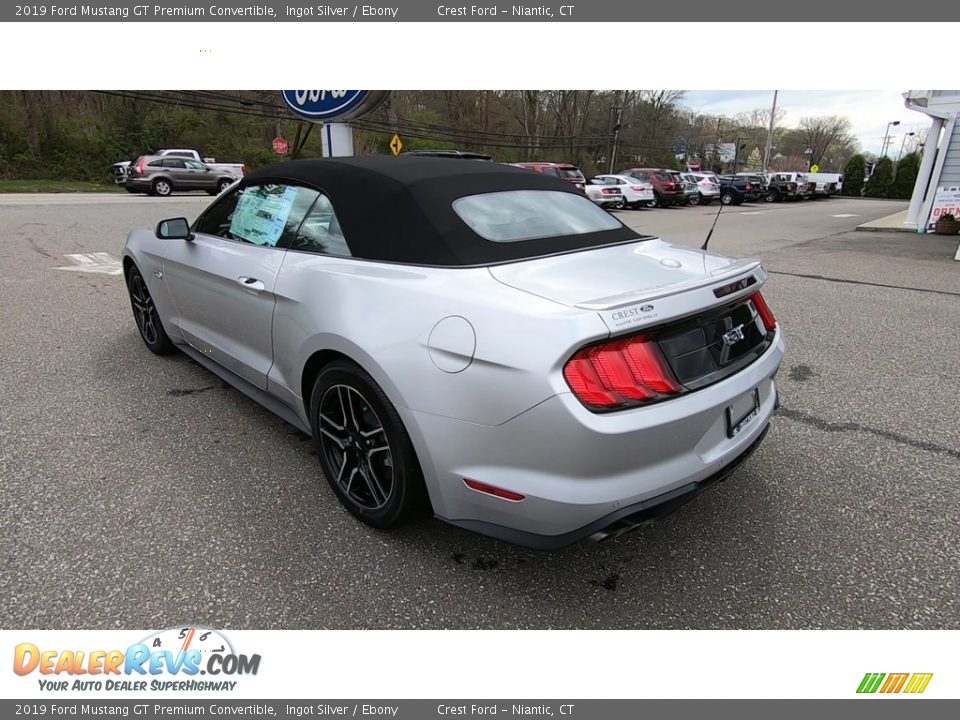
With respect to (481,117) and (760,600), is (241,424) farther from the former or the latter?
(481,117)

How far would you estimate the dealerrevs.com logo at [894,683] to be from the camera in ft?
6.42

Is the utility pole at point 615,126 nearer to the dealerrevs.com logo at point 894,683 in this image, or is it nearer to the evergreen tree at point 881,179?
the evergreen tree at point 881,179

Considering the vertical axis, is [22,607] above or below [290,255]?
below

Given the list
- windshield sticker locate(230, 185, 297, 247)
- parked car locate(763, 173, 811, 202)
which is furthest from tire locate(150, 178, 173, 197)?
parked car locate(763, 173, 811, 202)

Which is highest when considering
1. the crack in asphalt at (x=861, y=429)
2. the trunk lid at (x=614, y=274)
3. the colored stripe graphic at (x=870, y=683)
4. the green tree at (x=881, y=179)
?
the green tree at (x=881, y=179)

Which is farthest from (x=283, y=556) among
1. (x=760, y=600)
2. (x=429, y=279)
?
(x=760, y=600)

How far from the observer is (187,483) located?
9.63 feet

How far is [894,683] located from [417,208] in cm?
246

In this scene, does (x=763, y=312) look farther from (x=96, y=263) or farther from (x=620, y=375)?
(x=96, y=263)

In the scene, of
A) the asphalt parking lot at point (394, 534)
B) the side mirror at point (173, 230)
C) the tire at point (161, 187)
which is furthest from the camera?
the tire at point (161, 187)

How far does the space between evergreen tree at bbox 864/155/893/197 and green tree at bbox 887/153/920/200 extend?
577 millimetres

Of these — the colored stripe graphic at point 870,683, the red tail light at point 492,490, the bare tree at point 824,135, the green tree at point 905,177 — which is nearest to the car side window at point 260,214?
the red tail light at point 492,490

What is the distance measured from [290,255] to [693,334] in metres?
1.91

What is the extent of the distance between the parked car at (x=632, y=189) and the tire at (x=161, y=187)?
57.1 feet
